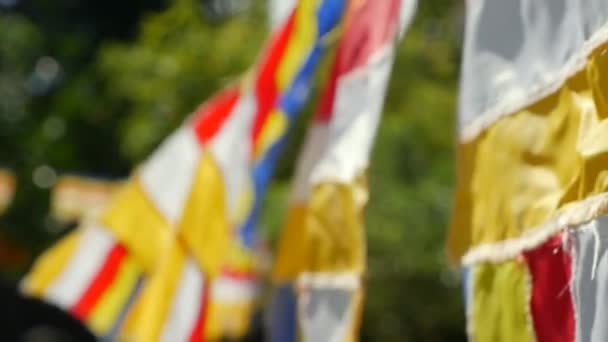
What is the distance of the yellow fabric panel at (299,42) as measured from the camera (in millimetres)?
1655

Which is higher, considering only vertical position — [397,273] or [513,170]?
[513,170]

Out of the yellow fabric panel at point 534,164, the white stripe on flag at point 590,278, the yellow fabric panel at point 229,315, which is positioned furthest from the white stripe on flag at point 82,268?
the white stripe on flag at point 590,278

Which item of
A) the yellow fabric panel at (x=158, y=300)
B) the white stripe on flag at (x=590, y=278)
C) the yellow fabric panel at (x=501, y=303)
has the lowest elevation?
the yellow fabric panel at (x=158, y=300)

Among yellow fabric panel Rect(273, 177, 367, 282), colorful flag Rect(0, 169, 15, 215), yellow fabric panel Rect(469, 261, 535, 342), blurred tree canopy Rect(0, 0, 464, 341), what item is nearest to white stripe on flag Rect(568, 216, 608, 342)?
yellow fabric panel Rect(469, 261, 535, 342)

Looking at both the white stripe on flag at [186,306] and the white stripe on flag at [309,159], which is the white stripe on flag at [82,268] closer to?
the white stripe on flag at [186,306]

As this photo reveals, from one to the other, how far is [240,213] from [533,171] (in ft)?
3.08

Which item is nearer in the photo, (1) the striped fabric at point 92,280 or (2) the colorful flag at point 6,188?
(1) the striped fabric at point 92,280

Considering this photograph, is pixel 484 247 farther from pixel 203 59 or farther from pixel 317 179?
pixel 203 59

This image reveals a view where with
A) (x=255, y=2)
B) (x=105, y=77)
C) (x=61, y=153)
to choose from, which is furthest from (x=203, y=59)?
(x=61, y=153)

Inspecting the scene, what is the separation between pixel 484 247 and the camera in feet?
3.99

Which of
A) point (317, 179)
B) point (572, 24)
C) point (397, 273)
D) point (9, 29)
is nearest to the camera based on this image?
point (572, 24)

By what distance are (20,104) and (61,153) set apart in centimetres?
31

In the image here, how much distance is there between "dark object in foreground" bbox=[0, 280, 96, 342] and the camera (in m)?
3.04

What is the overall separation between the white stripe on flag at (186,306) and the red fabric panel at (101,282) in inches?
5.5
